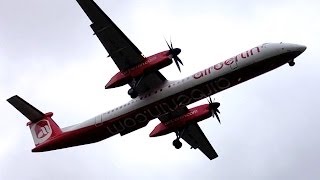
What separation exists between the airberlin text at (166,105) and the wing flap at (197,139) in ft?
18.7

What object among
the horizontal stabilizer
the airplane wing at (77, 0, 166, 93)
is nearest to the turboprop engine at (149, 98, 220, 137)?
the airplane wing at (77, 0, 166, 93)

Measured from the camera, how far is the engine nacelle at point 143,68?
39094 millimetres

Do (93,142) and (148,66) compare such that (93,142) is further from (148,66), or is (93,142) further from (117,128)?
(148,66)

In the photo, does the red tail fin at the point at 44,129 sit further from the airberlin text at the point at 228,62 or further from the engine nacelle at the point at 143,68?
the airberlin text at the point at 228,62

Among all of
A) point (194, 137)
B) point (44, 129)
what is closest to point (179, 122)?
point (194, 137)

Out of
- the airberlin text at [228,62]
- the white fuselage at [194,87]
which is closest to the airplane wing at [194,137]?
the white fuselage at [194,87]

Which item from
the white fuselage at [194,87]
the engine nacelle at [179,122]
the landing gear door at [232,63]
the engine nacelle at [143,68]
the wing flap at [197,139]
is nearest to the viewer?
the white fuselage at [194,87]

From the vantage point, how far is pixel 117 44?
3922cm

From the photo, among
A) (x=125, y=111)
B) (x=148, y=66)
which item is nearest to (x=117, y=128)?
(x=125, y=111)

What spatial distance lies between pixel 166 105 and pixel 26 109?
997cm

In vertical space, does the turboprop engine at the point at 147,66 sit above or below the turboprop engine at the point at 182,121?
above

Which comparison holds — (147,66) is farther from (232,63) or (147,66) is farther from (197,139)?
(197,139)

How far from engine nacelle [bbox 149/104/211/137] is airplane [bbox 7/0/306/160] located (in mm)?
231

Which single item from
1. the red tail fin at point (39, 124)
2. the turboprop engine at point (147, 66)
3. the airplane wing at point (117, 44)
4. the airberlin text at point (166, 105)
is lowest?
the airberlin text at point (166, 105)
